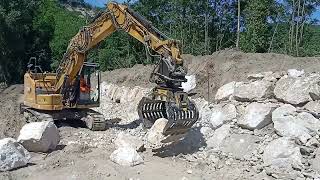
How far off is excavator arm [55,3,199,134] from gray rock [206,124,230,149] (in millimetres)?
913

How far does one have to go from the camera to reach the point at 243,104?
1092 cm

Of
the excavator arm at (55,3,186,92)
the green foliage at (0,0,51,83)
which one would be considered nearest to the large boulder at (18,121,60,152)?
the excavator arm at (55,3,186,92)

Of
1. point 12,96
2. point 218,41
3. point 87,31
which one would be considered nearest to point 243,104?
point 87,31

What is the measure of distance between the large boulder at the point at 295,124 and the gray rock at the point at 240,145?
1.90ft

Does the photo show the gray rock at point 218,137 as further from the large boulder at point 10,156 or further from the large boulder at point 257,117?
the large boulder at point 10,156

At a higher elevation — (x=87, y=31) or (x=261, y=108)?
(x=87, y=31)

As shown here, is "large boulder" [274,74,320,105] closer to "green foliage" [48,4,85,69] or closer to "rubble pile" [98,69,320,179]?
"rubble pile" [98,69,320,179]

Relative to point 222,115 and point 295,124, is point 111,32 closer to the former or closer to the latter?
point 222,115

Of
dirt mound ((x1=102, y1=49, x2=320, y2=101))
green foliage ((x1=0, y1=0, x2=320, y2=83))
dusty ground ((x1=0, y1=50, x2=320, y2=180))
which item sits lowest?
dusty ground ((x1=0, y1=50, x2=320, y2=180))

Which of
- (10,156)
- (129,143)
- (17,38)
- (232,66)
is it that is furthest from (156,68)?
(17,38)

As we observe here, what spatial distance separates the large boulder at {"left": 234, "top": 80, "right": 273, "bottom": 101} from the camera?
10.7 metres

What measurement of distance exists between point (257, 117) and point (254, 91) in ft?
3.41

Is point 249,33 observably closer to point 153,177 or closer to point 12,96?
point 12,96

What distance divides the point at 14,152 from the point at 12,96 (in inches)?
570
